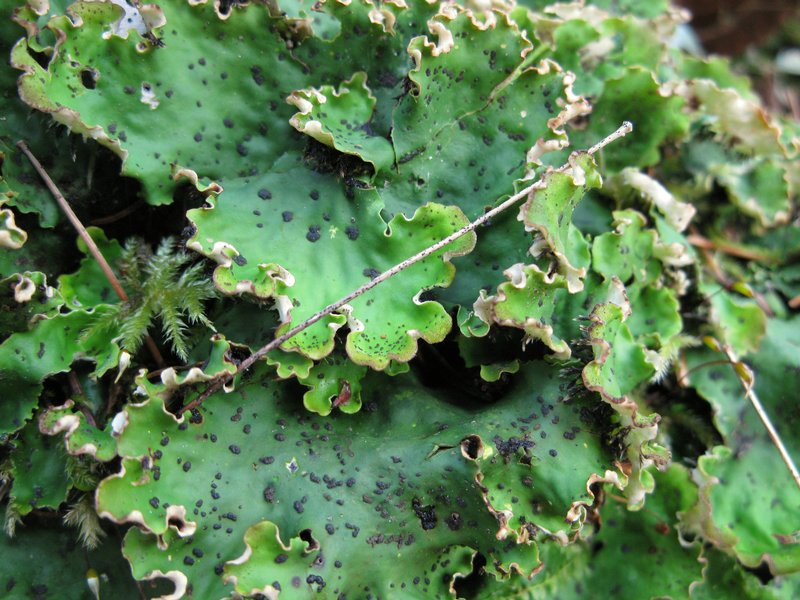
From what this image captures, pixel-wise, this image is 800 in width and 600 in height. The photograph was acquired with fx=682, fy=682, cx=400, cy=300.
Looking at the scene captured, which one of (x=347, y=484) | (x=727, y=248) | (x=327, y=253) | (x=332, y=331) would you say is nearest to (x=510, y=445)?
(x=347, y=484)

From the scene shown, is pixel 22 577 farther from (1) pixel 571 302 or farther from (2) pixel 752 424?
(2) pixel 752 424

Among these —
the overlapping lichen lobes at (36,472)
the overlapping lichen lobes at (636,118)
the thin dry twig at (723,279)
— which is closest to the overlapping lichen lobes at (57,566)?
the overlapping lichen lobes at (36,472)

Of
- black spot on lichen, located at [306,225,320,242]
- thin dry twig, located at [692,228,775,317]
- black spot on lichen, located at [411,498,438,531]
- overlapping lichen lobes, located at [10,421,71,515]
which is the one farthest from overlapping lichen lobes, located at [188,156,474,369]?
thin dry twig, located at [692,228,775,317]

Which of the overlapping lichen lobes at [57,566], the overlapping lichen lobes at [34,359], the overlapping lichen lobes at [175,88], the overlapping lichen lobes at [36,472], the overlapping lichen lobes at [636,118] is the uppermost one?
the overlapping lichen lobes at [636,118]

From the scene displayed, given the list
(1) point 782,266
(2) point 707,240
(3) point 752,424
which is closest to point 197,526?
(3) point 752,424

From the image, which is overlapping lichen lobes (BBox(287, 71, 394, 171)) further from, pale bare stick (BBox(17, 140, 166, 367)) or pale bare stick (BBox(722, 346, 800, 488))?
pale bare stick (BBox(722, 346, 800, 488))

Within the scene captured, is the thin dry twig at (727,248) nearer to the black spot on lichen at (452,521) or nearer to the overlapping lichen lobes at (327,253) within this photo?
the overlapping lichen lobes at (327,253)
